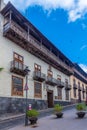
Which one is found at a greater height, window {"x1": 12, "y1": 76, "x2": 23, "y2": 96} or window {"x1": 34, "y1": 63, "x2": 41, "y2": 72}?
window {"x1": 34, "y1": 63, "x2": 41, "y2": 72}

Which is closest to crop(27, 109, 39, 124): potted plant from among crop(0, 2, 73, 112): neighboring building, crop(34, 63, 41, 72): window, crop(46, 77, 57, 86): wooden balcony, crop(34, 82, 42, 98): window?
crop(0, 2, 73, 112): neighboring building

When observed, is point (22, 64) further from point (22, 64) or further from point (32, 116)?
point (32, 116)

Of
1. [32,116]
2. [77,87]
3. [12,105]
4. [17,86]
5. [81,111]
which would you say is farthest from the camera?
[77,87]

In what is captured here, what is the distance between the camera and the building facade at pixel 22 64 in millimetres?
26875

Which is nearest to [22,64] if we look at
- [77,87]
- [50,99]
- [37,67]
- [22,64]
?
[22,64]

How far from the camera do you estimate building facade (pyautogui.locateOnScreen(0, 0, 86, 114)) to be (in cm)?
2688

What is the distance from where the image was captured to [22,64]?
30.2 meters

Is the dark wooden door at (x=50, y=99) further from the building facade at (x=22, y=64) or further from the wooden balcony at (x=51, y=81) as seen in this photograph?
the wooden balcony at (x=51, y=81)

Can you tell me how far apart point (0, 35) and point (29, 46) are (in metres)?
6.30

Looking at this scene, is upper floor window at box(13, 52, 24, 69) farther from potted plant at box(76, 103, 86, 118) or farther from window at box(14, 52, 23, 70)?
potted plant at box(76, 103, 86, 118)

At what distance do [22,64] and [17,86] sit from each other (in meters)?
2.81

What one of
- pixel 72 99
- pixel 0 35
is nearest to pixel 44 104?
pixel 0 35

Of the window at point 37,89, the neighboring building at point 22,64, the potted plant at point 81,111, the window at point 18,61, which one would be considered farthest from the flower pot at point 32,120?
the window at point 37,89

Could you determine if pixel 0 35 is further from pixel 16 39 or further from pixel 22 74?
pixel 22 74
